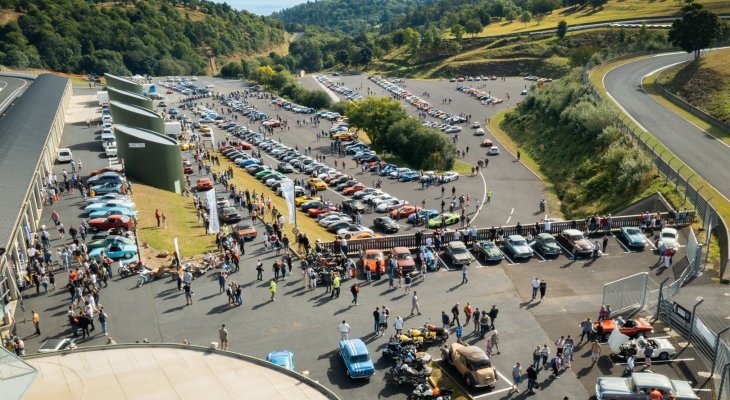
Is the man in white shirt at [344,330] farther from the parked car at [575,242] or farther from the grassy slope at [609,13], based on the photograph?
the grassy slope at [609,13]

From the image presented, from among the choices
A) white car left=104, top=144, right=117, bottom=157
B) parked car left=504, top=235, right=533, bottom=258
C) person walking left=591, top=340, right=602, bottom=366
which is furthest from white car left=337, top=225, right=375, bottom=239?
white car left=104, top=144, right=117, bottom=157

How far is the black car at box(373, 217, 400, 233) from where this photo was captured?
151 feet

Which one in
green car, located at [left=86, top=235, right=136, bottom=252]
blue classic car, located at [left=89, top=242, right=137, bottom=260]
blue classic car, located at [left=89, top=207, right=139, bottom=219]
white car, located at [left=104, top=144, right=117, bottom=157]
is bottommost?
blue classic car, located at [left=89, top=242, right=137, bottom=260]

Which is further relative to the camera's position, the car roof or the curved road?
the curved road

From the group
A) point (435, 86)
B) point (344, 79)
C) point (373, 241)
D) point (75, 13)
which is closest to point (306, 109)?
point (435, 86)

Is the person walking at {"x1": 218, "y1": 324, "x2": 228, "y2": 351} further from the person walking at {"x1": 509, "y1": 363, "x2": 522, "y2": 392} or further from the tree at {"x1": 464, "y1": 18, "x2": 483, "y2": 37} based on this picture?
the tree at {"x1": 464, "y1": 18, "x2": 483, "y2": 37}

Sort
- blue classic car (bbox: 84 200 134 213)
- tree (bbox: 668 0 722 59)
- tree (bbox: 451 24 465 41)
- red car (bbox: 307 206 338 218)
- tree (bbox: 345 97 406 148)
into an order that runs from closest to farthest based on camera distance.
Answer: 1. blue classic car (bbox: 84 200 134 213)
2. red car (bbox: 307 206 338 218)
3. tree (bbox: 668 0 722 59)
4. tree (bbox: 345 97 406 148)
5. tree (bbox: 451 24 465 41)

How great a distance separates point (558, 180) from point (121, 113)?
42.6 meters

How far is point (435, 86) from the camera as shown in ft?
434

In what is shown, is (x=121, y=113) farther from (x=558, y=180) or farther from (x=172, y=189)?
(x=558, y=180)

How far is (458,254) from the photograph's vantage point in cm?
3488

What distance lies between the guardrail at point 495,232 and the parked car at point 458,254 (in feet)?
4.65

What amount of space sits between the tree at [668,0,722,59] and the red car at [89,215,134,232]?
73.1 m

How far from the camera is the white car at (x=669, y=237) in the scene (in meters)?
35.6
